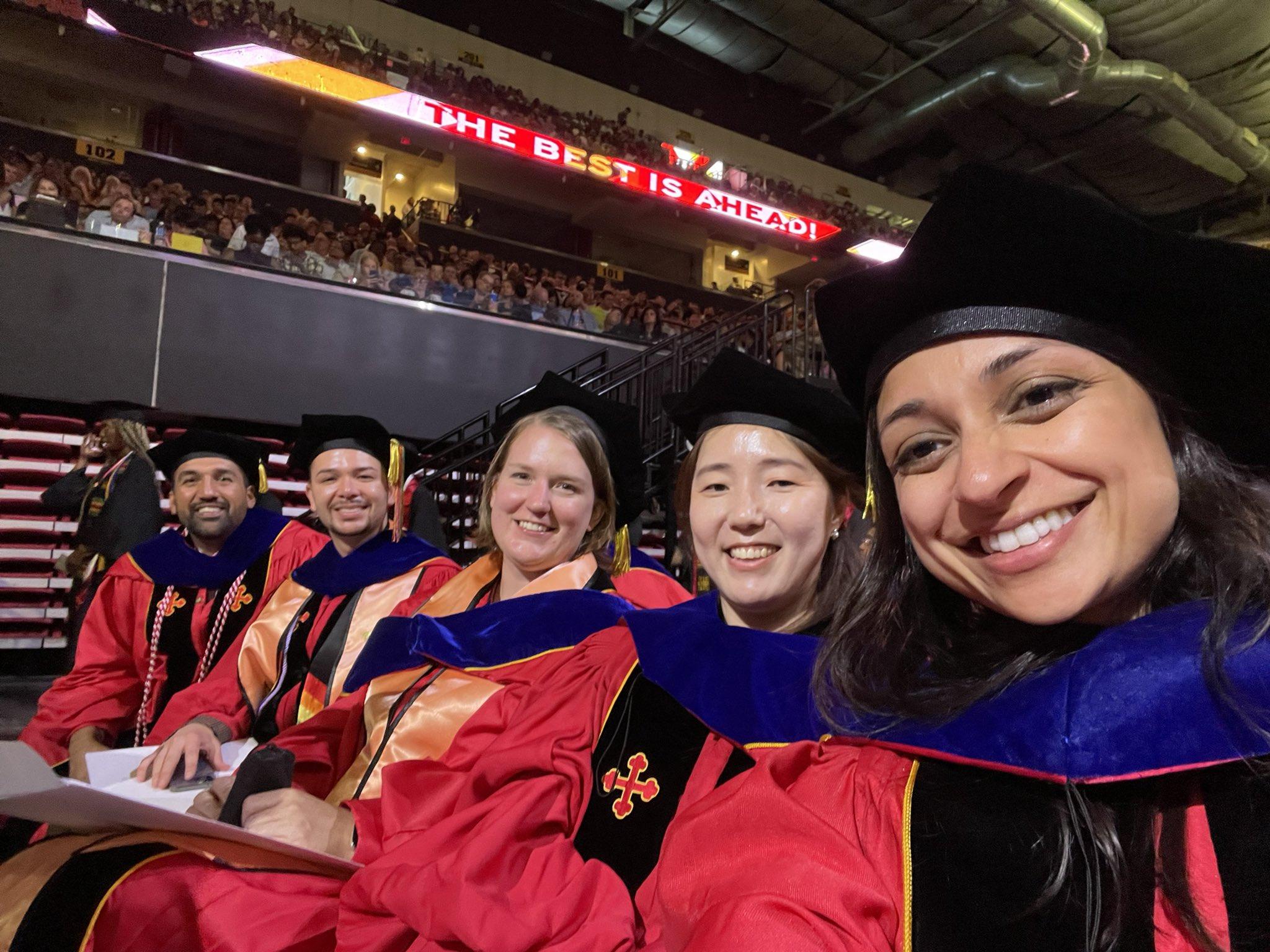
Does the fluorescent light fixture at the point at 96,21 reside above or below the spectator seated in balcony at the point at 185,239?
above

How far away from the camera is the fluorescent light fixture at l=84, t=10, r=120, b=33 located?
31.7 feet

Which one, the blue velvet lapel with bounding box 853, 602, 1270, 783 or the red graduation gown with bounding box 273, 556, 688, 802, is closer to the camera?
the blue velvet lapel with bounding box 853, 602, 1270, 783

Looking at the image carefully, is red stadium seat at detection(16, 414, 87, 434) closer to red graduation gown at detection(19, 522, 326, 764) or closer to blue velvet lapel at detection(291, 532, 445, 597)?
red graduation gown at detection(19, 522, 326, 764)

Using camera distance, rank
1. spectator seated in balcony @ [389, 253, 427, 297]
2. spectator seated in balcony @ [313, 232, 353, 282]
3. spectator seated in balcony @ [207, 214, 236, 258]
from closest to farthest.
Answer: spectator seated in balcony @ [207, 214, 236, 258] → spectator seated in balcony @ [313, 232, 353, 282] → spectator seated in balcony @ [389, 253, 427, 297]

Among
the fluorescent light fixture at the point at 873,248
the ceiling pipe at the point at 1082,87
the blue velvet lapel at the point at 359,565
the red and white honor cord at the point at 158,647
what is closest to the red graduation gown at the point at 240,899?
the blue velvet lapel at the point at 359,565

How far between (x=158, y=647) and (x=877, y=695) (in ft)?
11.2

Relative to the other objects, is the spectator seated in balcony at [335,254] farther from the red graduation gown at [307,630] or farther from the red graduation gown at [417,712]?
the red graduation gown at [417,712]

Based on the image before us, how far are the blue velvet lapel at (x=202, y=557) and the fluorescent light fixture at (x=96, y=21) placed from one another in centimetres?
982

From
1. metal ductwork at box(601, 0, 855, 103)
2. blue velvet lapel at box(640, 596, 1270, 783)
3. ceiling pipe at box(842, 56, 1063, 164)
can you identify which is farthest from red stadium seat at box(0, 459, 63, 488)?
ceiling pipe at box(842, 56, 1063, 164)

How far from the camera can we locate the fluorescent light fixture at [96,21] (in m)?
9.66

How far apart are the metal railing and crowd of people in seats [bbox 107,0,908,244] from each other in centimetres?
591

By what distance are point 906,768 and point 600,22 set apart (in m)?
16.3

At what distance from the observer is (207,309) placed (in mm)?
8062

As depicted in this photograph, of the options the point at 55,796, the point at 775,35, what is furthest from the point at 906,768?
the point at 775,35
